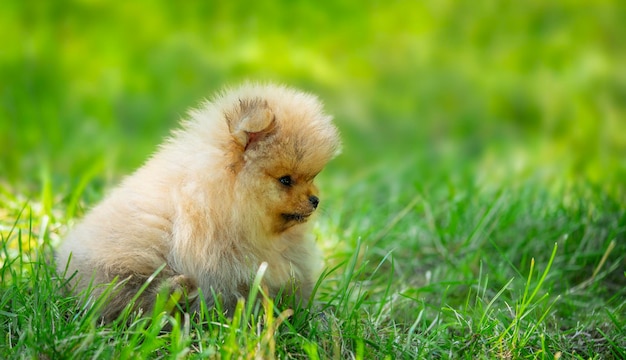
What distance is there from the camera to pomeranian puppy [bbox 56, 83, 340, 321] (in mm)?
2936

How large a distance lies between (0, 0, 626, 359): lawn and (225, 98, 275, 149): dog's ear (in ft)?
2.76

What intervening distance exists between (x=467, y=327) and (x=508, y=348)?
30 centimetres

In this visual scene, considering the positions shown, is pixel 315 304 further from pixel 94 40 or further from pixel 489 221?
pixel 94 40

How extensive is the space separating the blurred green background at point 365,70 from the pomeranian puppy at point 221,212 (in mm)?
3529

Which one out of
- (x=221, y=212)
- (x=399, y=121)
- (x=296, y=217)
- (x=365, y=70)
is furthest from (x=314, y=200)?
(x=365, y=70)

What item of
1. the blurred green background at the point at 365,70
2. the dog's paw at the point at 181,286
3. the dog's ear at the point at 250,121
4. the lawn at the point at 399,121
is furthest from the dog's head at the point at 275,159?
the blurred green background at the point at 365,70

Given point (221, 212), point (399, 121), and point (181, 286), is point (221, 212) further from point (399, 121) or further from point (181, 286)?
point (399, 121)

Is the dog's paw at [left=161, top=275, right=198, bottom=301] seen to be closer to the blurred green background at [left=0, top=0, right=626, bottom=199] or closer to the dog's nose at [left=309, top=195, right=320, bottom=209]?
the dog's nose at [left=309, top=195, right=320, bottom=209]

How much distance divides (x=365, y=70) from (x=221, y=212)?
15.8 feet

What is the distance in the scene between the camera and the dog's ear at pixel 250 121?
2.88m

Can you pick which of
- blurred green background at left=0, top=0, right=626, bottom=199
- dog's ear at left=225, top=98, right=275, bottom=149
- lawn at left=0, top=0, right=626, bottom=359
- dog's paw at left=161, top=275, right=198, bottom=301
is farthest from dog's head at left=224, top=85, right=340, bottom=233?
blurred green background at left=0, top=0, right=626, bottom=199

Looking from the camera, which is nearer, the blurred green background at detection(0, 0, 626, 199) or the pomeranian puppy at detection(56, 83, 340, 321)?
the pomeranian puppy at detection(56, 83, 340, 321)

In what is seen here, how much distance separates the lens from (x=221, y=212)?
2.95 metres

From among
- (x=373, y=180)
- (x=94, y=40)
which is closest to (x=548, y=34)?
(x=373, y=180)
